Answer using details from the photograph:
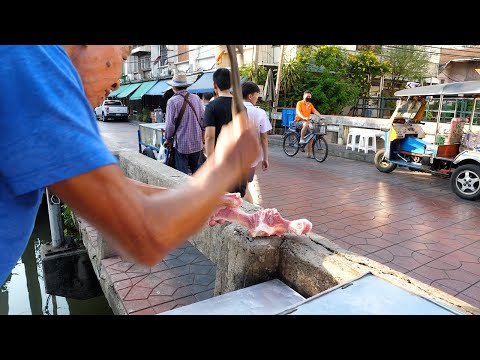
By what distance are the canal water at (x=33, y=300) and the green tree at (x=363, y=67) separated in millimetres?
15038

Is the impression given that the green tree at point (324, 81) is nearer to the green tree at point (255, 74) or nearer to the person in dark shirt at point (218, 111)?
the green tree at point (255, 74)

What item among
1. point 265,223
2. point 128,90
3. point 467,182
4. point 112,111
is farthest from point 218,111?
point 128,90

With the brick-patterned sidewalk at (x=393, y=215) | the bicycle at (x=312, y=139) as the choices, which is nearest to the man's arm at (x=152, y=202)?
the brick-patterned sidewalk at (x=393, y=215)

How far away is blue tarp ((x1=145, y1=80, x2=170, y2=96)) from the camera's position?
2546 cm

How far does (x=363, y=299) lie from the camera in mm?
1552

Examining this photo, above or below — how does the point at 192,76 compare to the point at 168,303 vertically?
above

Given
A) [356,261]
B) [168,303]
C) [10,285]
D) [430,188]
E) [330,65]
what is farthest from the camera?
[330,65]

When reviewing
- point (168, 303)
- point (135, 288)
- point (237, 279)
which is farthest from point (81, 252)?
point (237, 279)

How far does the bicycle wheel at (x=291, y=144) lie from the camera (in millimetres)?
11188

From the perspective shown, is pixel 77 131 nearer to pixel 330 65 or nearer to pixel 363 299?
pixel 363 299

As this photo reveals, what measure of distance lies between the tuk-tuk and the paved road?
1.13 ft

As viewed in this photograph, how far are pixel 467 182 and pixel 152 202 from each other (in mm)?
7187

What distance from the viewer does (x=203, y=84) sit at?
20.0 meters
